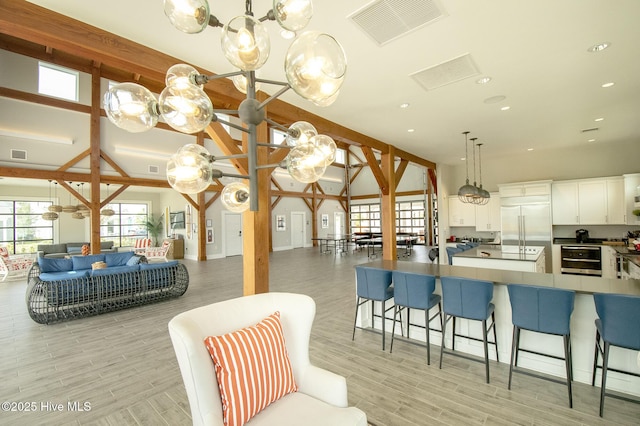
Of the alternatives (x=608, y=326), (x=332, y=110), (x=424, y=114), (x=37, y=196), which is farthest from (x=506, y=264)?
(x=37, y=196)

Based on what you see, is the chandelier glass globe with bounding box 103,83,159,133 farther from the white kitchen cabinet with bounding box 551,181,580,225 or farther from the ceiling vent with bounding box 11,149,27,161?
the ceiling vent with bounding box 11,149,27,161

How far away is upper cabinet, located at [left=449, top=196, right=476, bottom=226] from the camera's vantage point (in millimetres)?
8664

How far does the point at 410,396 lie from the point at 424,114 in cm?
407

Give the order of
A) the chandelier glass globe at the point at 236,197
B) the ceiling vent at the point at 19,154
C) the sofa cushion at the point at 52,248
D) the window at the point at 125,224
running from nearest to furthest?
the chandelier glass globe at the point at 236,197 < the ceiling vent at the point at 19,154 < the sofa cushion at the point at 52,248 < the window at the point at 125,224

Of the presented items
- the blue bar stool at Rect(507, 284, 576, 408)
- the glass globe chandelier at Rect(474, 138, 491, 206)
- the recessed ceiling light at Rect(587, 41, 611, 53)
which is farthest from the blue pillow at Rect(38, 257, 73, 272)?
the recessed ceiling light at Rect(587, 41, 611, 53)

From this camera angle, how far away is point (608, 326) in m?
2.14

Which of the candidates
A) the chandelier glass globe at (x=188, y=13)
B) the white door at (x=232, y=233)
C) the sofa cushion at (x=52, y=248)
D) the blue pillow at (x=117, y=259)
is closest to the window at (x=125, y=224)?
the sofa cushion at (x=52, y=248)

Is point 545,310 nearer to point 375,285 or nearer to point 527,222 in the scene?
point 375,285

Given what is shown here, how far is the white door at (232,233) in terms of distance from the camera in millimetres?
12070

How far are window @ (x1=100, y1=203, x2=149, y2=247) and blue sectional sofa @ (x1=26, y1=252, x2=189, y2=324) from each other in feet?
26.0

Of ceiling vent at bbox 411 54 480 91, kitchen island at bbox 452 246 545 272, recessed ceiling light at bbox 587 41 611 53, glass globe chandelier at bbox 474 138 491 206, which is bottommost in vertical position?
kitchen island at bbox 452 246 545 272

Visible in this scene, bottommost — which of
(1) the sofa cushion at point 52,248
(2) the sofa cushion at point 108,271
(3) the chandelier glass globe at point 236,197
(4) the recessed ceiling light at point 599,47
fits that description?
(1) the sofa cushion at point 52,248

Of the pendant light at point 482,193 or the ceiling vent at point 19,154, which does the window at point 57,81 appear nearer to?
the ceiling vent at point 19,154

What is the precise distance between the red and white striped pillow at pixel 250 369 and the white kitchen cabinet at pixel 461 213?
27.8ft
